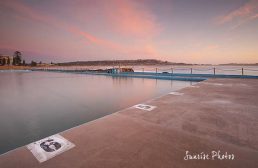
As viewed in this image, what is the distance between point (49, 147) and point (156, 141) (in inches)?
57.5

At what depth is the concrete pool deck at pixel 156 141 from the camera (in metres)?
1.63

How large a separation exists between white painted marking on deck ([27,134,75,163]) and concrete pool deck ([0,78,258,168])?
0.06m

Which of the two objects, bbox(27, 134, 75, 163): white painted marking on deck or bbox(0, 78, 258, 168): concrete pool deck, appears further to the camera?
bbox(27, 134, 75, 163): white painted marking on deck

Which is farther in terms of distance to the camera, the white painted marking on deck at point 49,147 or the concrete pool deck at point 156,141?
the white painted marking on deck at point 49,147

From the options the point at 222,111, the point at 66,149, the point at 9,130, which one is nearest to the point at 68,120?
the point at 9,130

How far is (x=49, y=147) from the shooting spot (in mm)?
1979

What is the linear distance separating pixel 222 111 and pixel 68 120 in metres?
4.02

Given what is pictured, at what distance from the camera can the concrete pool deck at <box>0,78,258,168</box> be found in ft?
5.35

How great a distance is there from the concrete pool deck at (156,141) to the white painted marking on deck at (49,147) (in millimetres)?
64

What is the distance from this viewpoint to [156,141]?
2.07m

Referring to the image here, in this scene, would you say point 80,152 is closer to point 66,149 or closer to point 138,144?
point 66,149

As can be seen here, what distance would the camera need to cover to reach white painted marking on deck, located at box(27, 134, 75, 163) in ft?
5.89

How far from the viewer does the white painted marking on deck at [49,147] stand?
180 cm

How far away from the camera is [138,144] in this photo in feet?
6.58
